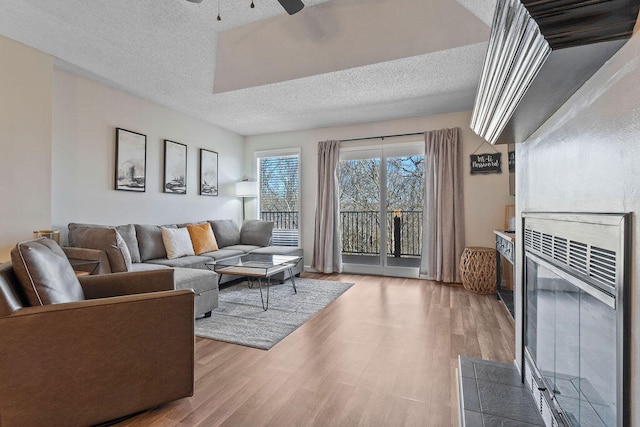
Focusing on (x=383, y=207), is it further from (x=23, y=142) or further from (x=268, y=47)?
(x=23, y=142)

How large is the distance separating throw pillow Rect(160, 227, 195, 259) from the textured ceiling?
1723 mm

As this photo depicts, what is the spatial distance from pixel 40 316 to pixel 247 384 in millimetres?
1094

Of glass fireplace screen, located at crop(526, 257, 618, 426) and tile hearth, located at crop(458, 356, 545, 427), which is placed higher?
glass fireplace screen, located at crop(526, 257, 618, 426)

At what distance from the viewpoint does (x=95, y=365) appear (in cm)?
144

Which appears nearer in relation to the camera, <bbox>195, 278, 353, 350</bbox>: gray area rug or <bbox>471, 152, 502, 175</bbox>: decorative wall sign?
<bbox>195, 278, 353, 350</bbox>: gray area rug

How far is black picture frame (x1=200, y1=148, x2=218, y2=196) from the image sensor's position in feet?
16.3

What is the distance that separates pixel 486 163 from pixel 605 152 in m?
3.87

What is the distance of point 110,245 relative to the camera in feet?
9.18

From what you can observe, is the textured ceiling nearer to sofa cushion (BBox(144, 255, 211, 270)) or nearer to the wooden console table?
the wooden console table

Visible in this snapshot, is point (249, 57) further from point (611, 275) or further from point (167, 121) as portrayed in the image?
Result: point (611, 275)

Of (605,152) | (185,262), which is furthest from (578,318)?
(185,262)

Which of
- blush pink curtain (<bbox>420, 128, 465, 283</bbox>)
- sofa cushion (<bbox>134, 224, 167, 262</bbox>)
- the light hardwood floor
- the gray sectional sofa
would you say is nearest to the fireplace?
the light hardwood floor

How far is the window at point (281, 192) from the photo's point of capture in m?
5.60

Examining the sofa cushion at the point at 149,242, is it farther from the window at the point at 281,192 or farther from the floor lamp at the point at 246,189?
the window at the point at 281,192
